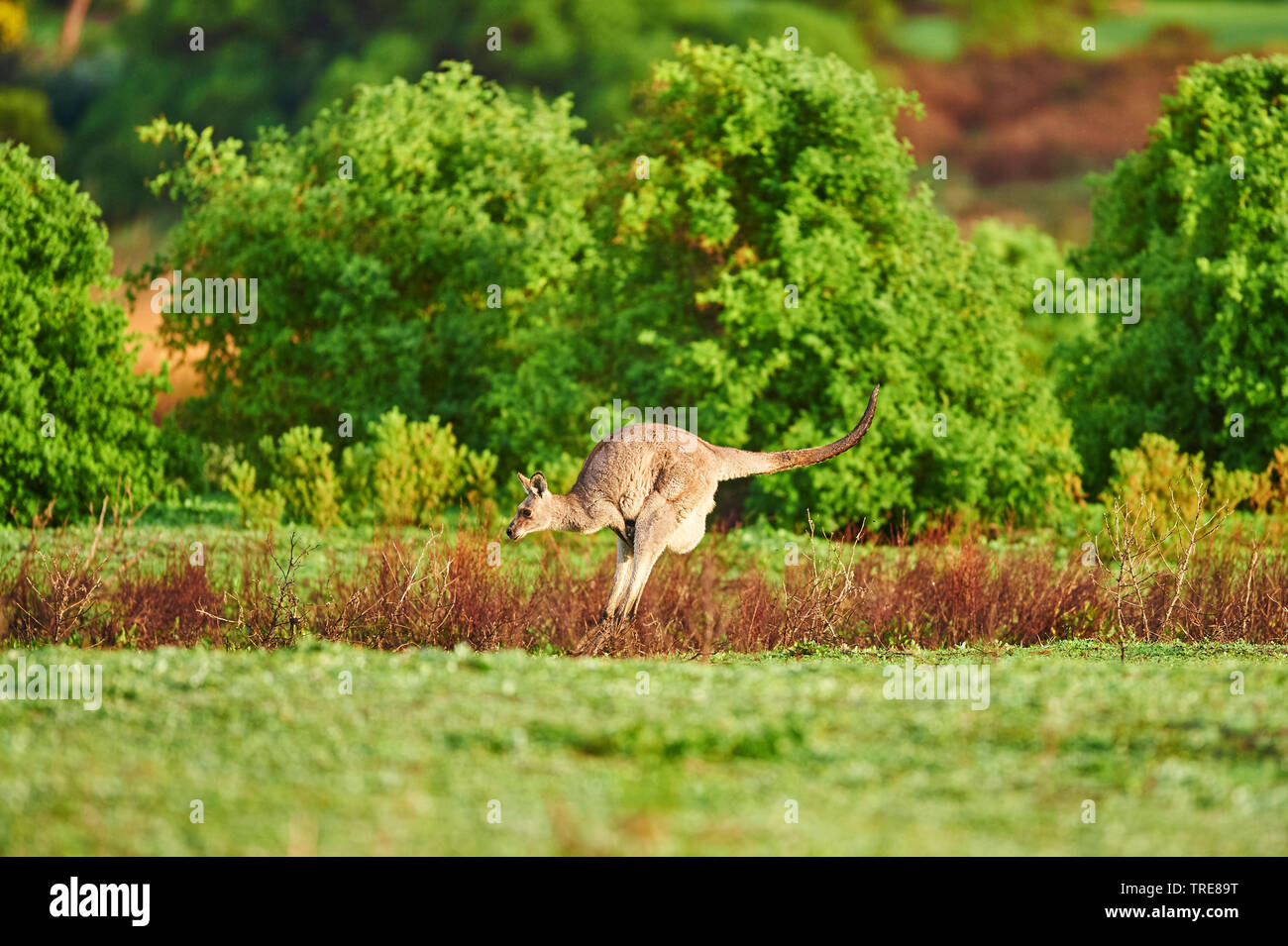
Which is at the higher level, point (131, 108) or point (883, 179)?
point (131, 108)

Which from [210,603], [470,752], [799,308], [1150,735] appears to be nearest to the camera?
[470,752]

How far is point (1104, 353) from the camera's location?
2678 cm

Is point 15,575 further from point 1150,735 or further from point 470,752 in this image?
point 1150,735

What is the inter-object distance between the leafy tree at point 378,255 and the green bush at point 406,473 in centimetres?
311

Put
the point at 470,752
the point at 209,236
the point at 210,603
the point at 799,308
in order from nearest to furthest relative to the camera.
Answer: the point at 470,752, the point at 210,603, the point at 799,308, the point at 209,236

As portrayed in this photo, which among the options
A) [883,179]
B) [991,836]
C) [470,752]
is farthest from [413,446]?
[991,836]

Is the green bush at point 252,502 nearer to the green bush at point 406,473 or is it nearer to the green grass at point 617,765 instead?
the green bush at point 406,473

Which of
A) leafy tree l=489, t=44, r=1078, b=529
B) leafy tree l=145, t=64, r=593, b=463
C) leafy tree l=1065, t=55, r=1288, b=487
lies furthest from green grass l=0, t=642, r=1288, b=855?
leafy tree l=145, t=64, r=593, b=463

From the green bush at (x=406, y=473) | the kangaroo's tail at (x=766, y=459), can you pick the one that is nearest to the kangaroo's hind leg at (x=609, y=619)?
the kangaroo's tail at (x=766, y=459)

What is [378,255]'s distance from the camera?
1059 inches

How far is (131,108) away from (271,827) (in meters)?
49.2

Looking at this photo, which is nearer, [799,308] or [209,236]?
[799,308]

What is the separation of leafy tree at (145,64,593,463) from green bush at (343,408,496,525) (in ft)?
10.2

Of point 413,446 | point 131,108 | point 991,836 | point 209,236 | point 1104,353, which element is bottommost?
point 991,836
